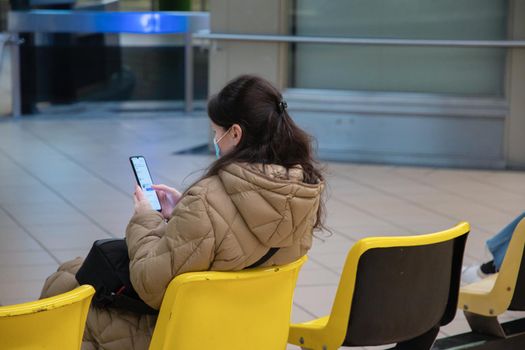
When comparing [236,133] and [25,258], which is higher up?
[236,133]

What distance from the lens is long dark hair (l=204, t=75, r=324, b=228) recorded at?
3.05 metres

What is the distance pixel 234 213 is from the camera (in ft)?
9.62

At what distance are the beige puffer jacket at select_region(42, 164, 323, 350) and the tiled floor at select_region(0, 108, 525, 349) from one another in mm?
1866

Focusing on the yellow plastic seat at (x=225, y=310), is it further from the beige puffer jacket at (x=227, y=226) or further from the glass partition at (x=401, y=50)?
the glass partition at (x=401, y=50)

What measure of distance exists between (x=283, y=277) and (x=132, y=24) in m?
9.33

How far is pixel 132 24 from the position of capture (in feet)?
39.5

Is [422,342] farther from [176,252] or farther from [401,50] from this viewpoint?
[401,50]

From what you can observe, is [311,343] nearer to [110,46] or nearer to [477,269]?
[477,269]

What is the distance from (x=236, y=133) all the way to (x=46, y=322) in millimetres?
923

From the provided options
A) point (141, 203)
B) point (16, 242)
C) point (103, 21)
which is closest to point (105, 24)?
point (103, 21)

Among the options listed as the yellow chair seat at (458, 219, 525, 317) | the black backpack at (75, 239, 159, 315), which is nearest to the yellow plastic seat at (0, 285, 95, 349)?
the black backpack at (75, 239, 159, 315)

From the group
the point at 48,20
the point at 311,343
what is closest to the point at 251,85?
the point at 311,343

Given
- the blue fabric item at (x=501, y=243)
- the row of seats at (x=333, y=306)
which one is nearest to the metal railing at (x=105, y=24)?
the blue fabric item at (x=501, y=243)

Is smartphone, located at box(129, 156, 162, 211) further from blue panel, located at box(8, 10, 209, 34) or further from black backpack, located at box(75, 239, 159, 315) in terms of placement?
blue panel, located at box(8, 10, 209, 34)
